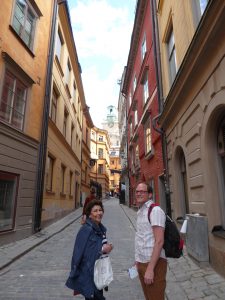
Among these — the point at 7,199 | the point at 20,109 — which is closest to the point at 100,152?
the point at 20,109

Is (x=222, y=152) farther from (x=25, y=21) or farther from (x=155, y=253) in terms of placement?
(x=25, y=21)

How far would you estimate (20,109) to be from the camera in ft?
32.1

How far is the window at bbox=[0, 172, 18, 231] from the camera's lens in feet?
27.4

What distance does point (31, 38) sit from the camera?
1080 cm

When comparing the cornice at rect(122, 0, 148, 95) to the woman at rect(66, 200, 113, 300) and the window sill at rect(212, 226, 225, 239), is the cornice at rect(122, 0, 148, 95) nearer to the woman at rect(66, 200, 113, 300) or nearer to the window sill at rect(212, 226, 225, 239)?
the window sill at rect(212, 226, 225, 239)

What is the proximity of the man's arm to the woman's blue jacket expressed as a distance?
0.58 meters

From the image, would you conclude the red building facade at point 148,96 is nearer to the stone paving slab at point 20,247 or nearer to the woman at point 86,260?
the stone paving slab at point 20,247

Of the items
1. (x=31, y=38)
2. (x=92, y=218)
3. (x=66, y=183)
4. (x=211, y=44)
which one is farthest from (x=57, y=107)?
(x=92, y=218)

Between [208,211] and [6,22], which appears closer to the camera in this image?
[208,211]

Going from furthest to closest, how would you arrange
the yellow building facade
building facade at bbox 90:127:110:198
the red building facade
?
the yellow building facade → building facade at bbox 90:127:110:198 → the red building facade

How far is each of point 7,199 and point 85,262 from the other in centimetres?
667

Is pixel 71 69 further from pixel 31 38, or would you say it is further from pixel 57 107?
pixel 31 38

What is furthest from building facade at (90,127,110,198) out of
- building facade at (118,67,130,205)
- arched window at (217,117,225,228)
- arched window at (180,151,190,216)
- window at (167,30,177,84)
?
arched window at (217,117,225,228)

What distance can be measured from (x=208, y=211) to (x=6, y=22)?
8.42 meters
